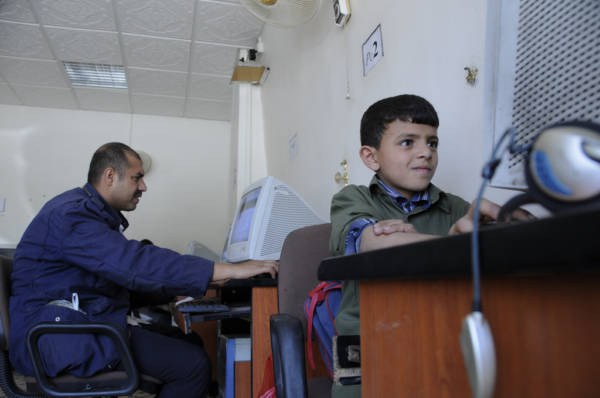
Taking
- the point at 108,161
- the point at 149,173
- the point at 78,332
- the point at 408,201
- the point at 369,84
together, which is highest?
the point at 149,173

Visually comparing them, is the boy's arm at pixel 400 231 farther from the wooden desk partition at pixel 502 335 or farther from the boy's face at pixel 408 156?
the boy's face at pixel 408 156

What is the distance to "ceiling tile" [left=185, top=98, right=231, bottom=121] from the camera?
5.46 metres

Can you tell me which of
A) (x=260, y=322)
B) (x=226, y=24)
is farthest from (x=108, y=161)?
(x=226, y=24)

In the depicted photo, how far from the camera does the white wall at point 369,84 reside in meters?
1.23

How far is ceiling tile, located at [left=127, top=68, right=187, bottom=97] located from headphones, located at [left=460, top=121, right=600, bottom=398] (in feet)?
15.5

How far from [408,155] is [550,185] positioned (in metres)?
0.72

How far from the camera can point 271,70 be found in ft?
12.4

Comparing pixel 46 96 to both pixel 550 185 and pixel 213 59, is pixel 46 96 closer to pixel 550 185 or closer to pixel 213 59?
pixel 213 59

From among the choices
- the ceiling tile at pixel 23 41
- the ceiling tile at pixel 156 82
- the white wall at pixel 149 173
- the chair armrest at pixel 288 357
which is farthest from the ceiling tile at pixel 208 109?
the chair armrest at pixel 288 357

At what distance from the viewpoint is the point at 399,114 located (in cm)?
109

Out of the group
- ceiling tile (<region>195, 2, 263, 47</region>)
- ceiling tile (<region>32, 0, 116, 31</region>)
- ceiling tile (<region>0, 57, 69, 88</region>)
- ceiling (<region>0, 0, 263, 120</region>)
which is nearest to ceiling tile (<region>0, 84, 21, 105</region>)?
ceiling (<region>0, 0, 263, 120</region>)

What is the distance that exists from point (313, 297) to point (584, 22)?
0.74 m

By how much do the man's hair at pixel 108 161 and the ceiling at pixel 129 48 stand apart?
201 centimetres

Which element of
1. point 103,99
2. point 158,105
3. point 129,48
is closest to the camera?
point 129,48
